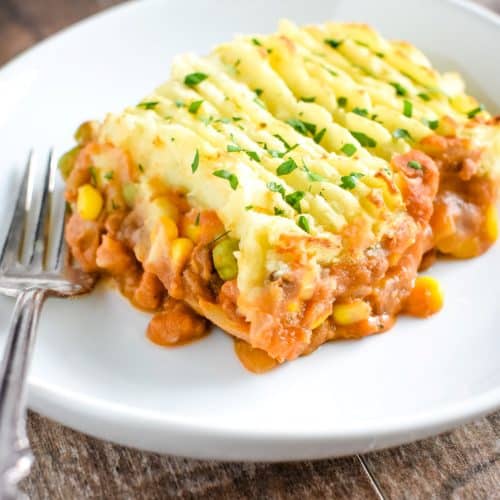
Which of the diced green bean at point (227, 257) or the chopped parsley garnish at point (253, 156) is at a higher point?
the chopped parsley garnish at point (253, 156)

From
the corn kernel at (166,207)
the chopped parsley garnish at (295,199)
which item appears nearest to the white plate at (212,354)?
the corn kernel at (166,207)

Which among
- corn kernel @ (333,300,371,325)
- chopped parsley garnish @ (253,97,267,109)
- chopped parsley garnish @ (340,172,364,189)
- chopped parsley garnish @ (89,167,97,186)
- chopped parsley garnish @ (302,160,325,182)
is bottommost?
chopped parsley garnish @ (89,167,97,186)

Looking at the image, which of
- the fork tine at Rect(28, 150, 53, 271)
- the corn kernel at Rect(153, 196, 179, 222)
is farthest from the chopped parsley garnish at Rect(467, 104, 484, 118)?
the fork tine at Rect(28, 150, 53, 271)

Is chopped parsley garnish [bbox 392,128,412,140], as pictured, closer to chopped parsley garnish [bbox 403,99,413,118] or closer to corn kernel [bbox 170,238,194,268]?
chopped parsley garnish [bbox 403,99,413,118]

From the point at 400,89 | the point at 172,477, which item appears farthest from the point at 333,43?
the point at 172,477

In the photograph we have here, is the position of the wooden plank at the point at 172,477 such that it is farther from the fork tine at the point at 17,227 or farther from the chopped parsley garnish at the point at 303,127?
the chopped parsley garnish at the point at 303,127
